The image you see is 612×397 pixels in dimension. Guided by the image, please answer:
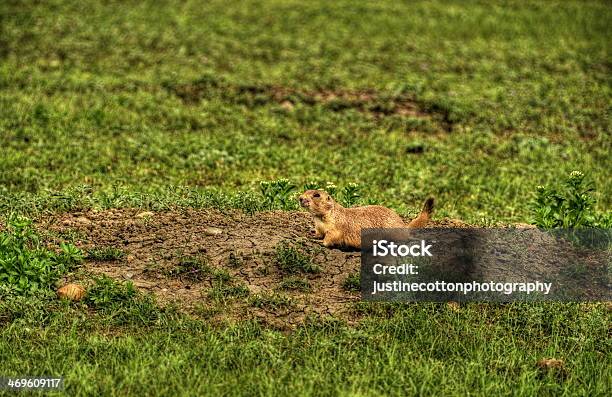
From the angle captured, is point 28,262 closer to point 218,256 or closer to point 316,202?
point 218,256

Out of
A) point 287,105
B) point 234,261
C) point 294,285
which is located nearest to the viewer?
point 294,285

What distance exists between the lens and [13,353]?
6.61 metres

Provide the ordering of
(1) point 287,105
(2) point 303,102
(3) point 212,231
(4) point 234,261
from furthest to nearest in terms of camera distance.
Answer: (2) point 303,102 → (1) point 287,105 → (3) point 212,231 → (4) point 234,261

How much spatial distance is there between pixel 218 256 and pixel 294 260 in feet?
2.00

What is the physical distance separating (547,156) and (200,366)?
7.41 metres

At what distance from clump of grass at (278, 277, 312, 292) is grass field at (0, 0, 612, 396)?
192 mm

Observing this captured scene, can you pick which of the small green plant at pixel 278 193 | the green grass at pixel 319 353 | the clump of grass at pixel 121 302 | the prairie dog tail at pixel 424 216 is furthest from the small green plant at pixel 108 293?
the prairie dog tail at pixel 424 216

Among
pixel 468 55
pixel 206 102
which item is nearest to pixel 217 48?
pixel 206 102

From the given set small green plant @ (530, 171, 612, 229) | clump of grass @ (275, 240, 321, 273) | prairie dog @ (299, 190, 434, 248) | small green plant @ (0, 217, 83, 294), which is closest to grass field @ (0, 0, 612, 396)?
small green plant @ (0, 217, 83, 294)

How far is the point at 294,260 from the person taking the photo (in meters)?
7.55

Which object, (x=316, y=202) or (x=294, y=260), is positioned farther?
(x=316, y=202)

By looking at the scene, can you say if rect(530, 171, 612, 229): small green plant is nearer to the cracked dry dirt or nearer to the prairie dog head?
the cracked dry dirt

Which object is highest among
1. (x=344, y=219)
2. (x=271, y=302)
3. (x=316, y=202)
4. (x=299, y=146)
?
(x=316, y=202)

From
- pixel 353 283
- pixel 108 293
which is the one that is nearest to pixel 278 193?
pixel 353 283
